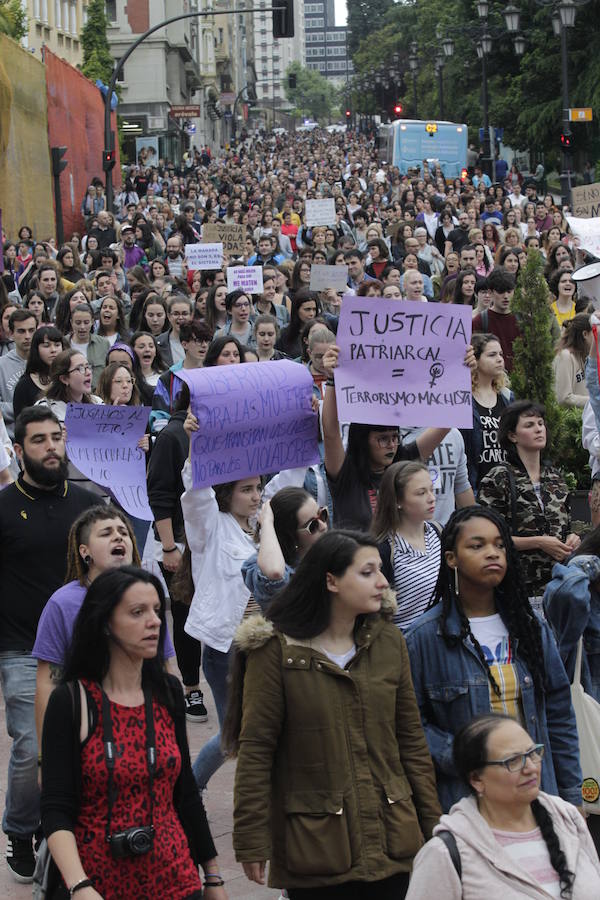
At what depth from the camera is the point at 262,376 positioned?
20.5 ft

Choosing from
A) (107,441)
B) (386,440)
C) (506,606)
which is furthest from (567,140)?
(506,606)

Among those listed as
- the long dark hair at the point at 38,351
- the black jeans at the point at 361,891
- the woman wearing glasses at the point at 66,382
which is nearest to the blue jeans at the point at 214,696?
the black jeans at the point at 361,891

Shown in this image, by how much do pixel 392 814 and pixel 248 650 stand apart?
582 mm

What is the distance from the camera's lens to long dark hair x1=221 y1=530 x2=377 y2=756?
4.25 m

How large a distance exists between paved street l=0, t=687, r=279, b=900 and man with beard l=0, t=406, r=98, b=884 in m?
0.10

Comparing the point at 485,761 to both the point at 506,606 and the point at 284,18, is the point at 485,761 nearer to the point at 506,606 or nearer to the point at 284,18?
the point at 506,606

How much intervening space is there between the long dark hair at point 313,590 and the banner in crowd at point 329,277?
8.70 metres

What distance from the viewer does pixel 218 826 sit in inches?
247

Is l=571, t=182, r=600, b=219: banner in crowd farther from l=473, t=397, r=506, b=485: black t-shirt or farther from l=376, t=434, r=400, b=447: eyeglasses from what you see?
l=376, t=434, r=400, b=447: eyeglasses

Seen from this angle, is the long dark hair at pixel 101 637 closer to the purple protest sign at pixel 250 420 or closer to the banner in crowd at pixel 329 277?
the purple protest sign at pixel 250 420

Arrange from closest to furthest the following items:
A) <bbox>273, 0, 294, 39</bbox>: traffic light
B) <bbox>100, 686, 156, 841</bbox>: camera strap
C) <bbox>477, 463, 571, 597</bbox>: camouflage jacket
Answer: <bbox>100, 686, 156, 841</bbox>: camera strap → <bbox>477, 463, 571, 597</bbox>: camouflage jacket → <bbox>273, 0, 294, 39</bbox>: traffic light

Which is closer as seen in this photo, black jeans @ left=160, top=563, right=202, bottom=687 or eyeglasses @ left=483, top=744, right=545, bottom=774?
eyeglasses @ left=483, top=744, right=545, bottom=774

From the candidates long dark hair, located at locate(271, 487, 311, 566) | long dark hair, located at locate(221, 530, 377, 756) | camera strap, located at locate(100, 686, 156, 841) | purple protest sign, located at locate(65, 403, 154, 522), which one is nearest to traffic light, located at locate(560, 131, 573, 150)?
purple protest sign, located at locate(65, 403, 154, 522)

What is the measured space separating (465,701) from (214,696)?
171 cm
